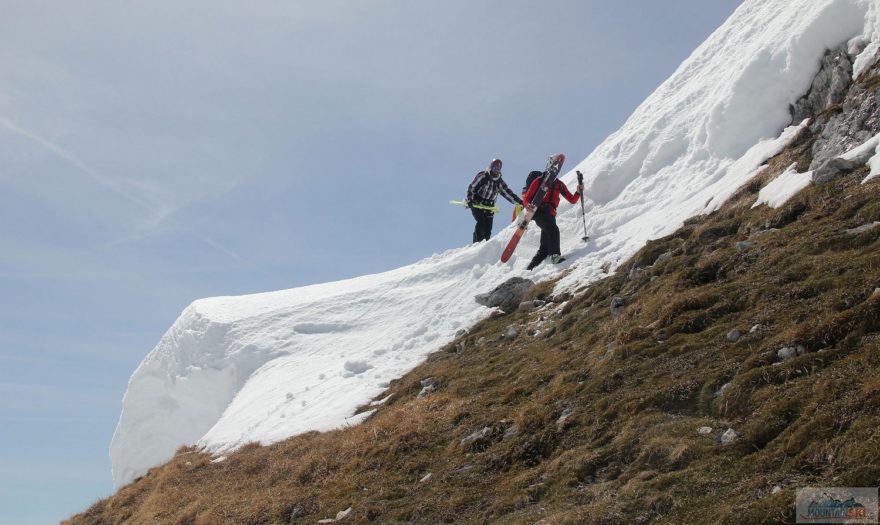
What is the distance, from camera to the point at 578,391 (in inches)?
430

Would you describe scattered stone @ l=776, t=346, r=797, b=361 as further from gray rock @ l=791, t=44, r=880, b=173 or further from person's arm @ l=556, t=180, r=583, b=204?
person's arm @ l=556, t=180, r=583, b=204

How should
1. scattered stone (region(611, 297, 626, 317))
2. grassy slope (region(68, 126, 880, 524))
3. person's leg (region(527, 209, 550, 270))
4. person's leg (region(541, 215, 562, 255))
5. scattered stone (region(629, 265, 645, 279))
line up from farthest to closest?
person's leg (region(527, 209, 550, 270)) < person's leg (region(541, 215, 562, 255)) < scattered stone (region(629, 265, 645, 279)) < scattered stone (region(611, 297, 626, 317)) < grassy slope (region(68, 126, 880, 524))

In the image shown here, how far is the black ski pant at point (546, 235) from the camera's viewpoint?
21.2m

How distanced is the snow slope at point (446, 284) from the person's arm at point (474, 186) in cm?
191

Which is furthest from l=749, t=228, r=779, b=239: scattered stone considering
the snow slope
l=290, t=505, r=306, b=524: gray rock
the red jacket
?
l=290, t=505, r=306, b=524: gray rock

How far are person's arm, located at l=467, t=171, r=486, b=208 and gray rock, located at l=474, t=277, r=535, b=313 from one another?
8702mm

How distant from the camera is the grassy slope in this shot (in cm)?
709

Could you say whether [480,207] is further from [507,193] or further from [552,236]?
[552,236]

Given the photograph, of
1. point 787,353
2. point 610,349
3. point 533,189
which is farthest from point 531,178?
point 787,353

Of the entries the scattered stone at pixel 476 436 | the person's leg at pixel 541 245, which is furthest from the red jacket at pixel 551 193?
the scattered stone at pixel 476 436

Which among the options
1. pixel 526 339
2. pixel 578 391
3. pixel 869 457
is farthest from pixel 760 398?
pixel 526 339

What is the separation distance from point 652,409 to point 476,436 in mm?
3226

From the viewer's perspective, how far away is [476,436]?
37.7ft

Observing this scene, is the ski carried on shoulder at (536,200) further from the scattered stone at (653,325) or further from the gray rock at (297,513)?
the gray rock at (297,513)
